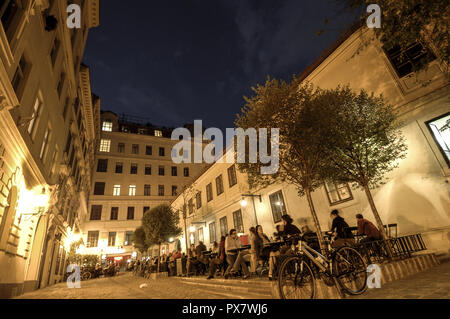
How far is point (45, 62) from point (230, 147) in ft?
42.4

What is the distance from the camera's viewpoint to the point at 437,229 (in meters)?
→ 8.18

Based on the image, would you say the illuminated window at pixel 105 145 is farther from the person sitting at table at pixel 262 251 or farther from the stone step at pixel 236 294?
the person sitting at table at pixel 262 251

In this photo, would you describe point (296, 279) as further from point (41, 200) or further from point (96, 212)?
point (96, 212)

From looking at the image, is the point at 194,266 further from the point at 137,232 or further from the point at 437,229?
the point at 137,232

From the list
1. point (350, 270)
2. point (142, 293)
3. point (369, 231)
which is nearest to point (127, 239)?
point (142, 293)

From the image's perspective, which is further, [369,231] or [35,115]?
[35,115]

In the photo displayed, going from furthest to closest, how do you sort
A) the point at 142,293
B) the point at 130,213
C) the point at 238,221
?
the point at 130,213
the point at 238,221
the point at 142,293

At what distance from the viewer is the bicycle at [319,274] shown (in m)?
4.57

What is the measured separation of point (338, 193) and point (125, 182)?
125 feet

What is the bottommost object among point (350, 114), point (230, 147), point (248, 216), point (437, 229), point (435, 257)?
point (435, 257)

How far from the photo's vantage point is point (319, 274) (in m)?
5.07

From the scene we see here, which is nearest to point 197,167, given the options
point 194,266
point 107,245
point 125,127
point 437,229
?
point 125,127

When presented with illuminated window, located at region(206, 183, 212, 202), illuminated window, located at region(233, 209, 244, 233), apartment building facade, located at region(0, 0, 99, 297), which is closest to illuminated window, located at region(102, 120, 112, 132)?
illuminated window, located at region(206, 183, 212, 202)

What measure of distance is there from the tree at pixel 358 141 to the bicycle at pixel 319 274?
4397 millimetres
